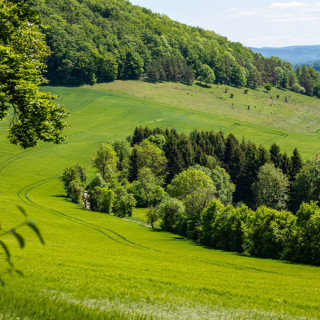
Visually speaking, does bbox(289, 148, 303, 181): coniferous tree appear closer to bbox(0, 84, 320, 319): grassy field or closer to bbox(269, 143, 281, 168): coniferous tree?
bbox(269, 143, 281, 168): coniferous tree

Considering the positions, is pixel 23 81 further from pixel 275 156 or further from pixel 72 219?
pixel 275 156

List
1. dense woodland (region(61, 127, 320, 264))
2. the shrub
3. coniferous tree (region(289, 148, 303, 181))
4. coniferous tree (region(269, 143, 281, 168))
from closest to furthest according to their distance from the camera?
the shrub < dense woodland (region(61, 127, 320, 264)) < coniferous tree (region(289, 148, 303, 181)) < coniferous tree (region(269, 143, 281, 168))

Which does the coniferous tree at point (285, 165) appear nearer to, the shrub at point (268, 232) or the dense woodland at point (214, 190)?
the dense woodland at point (214, 190)

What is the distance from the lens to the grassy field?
1022 centimetres

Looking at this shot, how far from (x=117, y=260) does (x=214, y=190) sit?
53.9 metres

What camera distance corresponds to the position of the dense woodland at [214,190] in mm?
56844

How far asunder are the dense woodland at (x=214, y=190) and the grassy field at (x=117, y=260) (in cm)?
512

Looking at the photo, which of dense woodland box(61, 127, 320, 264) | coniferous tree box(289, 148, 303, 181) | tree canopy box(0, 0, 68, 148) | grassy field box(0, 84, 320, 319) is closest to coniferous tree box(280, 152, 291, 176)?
dense woodland box(61, 127, 320, 264)

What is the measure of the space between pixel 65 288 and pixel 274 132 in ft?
565

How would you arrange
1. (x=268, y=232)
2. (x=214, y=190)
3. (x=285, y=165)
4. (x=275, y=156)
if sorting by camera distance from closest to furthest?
(x=268, y=232)
(x=214, y=190)
(x=285, y=165)
(x=275, y=156)

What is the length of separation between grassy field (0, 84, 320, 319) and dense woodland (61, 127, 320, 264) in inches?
202

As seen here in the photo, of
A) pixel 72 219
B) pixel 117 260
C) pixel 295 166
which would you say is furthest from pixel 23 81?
pixel 295 166

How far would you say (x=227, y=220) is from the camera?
6512 centimetres

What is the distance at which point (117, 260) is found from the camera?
92.8 ft
